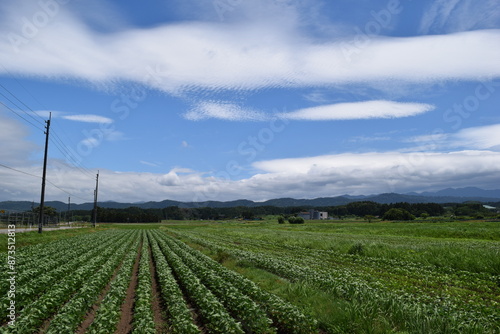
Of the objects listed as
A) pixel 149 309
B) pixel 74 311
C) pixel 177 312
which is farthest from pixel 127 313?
pixel 177 312

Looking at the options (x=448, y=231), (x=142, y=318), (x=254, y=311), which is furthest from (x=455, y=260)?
(x=448, y=231)

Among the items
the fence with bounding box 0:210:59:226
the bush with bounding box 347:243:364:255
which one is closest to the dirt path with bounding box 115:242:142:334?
the bush with bounding box 347:243:364:255

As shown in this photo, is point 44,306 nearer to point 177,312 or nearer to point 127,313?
point 127,313

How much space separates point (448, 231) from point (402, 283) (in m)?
41.1

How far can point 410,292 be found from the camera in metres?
13.6

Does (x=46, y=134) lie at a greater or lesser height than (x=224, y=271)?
greater

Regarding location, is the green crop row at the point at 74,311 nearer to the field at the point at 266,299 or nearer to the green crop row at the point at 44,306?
the field at the point at 266,299

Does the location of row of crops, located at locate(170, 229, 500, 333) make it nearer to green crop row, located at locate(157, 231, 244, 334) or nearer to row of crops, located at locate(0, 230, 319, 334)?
row of crops, located at locate(0, 230, 319, 334)

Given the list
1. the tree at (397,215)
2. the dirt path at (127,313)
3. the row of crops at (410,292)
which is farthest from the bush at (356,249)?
the tree at (397,215)

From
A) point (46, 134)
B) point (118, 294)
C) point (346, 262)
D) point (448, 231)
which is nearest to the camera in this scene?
point (118, 294)

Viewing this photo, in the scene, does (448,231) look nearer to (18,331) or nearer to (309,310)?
(309,310)

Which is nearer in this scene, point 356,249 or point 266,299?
point 266,299

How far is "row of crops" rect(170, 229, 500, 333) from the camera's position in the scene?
877 centimetres

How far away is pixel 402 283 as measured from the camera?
15469mm
